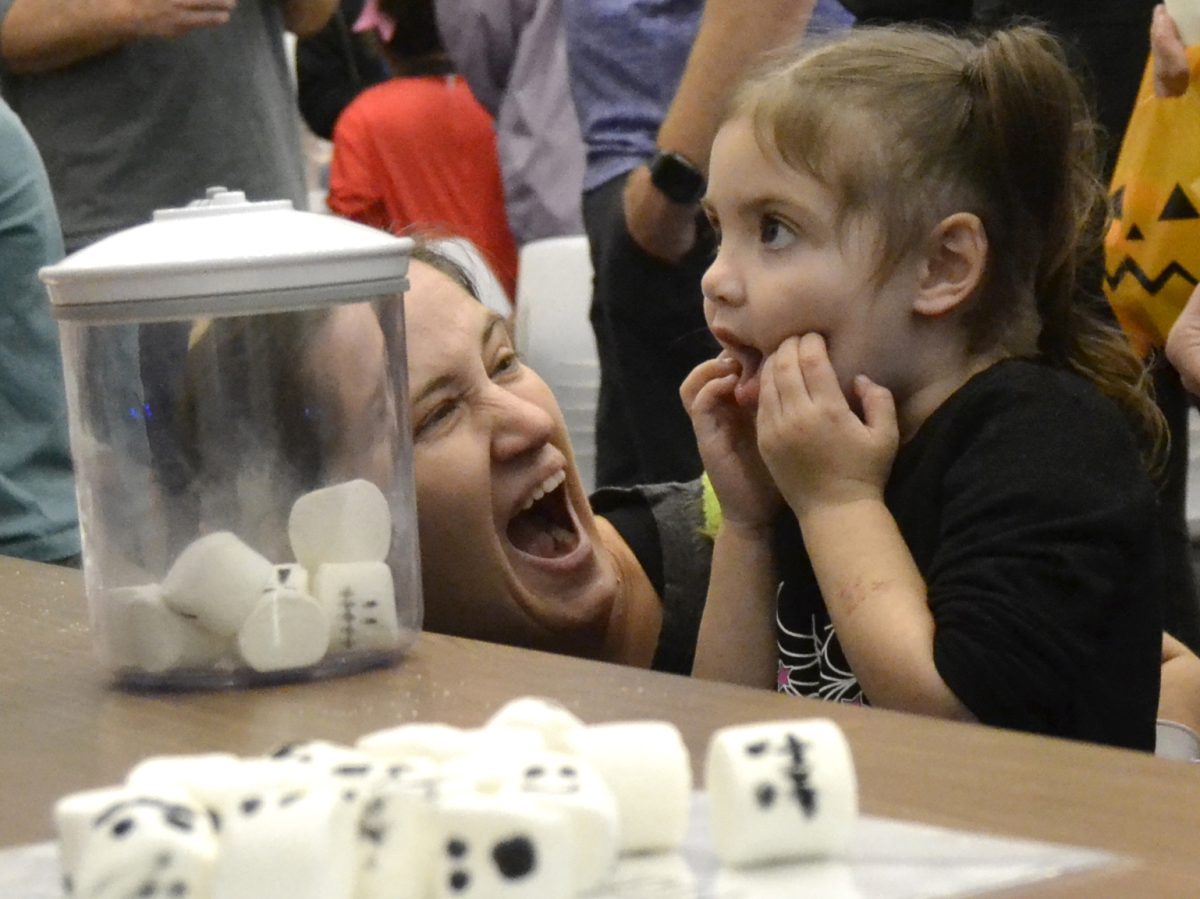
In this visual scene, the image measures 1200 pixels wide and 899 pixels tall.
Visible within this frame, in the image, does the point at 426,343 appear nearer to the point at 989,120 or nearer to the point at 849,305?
the point at 849,305

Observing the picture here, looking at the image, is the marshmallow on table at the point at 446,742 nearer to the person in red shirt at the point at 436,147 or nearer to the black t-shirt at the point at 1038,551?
the black t-shirt at the point at 1038,551

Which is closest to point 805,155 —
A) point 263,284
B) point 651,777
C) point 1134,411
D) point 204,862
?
point 1134,411

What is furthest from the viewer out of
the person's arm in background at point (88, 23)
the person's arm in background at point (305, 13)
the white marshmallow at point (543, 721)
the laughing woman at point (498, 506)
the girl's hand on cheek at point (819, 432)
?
the person's arm in background at point (305, 13)

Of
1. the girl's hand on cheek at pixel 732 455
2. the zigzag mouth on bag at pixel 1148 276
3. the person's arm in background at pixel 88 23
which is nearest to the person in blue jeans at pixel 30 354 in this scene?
the person's arm in background at pixel 88 23

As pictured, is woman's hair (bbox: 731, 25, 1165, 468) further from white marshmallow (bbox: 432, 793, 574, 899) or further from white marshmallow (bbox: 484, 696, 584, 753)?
white marshmallow (bbox: 432, 793, 574, 899)

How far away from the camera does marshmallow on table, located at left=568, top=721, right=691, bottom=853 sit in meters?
0.78

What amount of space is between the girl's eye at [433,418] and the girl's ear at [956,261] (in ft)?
1.23

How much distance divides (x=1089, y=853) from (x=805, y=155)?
82cm

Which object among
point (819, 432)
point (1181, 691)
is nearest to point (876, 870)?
point (819, 432)

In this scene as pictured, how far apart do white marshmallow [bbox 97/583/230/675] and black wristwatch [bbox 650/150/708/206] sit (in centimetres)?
113

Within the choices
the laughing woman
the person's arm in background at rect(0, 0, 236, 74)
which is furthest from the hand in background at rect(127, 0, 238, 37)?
the laughing woman

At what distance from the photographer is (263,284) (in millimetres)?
1137

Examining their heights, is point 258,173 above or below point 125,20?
below

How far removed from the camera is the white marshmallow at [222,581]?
1181 mm
